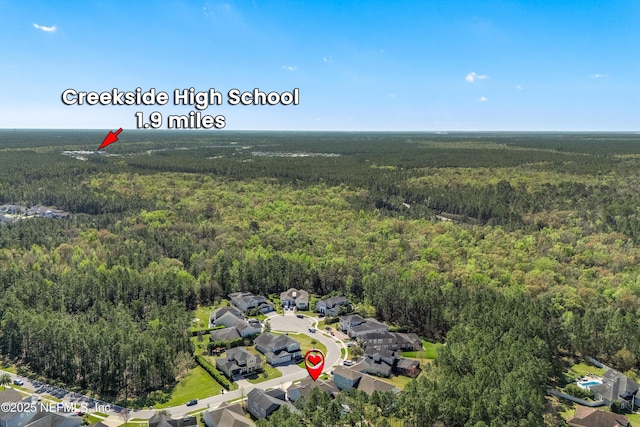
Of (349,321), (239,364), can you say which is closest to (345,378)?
(239,364)

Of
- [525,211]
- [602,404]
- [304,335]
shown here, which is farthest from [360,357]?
[525,211]

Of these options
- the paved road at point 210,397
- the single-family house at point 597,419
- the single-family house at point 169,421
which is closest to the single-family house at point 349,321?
the paved road at point 210,397

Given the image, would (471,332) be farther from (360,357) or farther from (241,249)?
(241,249)

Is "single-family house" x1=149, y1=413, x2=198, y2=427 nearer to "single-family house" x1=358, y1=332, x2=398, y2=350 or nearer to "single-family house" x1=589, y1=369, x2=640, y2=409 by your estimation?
"single-family house" x1=358, y1=332, x2=398, y2=350

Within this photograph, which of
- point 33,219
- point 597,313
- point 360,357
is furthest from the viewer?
point 33,219

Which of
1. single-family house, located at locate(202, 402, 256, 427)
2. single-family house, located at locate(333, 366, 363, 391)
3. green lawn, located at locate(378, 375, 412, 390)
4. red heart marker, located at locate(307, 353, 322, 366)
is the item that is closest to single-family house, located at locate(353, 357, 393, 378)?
green lawn, located at locate(378, 375, 412, 390)

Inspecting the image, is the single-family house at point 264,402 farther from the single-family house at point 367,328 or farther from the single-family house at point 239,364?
the single-family house at point 367,328
